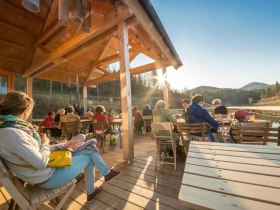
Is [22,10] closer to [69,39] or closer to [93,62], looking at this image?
[69,39]

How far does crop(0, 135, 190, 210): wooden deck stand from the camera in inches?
77.0

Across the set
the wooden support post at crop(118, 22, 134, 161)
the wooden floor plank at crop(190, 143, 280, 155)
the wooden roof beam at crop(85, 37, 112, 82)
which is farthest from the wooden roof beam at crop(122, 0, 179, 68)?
the wooden floor plank at crop(190, 143, 280, 155)

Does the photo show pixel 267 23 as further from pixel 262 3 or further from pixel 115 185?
pixel 115 185

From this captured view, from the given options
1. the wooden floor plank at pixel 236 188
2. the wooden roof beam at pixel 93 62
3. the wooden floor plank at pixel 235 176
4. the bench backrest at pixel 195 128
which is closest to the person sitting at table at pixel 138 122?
the wooden roof beam at pixel 93 62

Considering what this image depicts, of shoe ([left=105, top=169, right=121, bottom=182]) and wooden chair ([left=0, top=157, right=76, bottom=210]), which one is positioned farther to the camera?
shoe ([left=105, top=169, right=121, bottom=182])

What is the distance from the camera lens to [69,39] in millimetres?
5414

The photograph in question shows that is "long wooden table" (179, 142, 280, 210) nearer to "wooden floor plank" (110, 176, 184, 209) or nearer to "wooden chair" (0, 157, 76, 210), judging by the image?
"wooden floor plank" (110, 176, 184, 209)

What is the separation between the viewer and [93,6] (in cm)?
346

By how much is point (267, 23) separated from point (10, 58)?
709 inches

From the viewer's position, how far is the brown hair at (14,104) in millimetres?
1441

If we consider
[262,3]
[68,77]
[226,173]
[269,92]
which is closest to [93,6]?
[226,173]

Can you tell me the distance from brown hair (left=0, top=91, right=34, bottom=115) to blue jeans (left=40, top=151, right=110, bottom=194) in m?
0.67

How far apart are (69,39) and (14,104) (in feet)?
15.5

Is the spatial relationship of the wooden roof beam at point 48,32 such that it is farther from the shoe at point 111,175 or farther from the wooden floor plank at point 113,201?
the wooden floor plank at point 113,201
